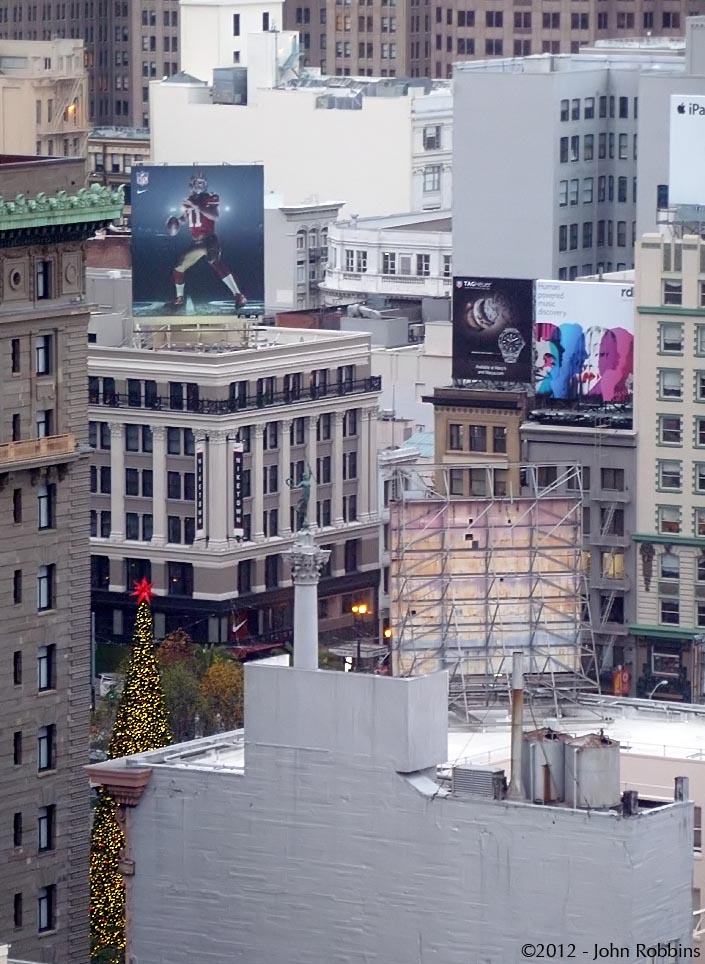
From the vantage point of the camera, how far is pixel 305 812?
113125 mm

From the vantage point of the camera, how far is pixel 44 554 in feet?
436

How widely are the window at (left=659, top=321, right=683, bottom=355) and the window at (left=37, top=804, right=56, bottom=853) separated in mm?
72285

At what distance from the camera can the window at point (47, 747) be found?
436 feet

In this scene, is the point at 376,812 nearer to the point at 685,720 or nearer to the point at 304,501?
the point at 304,501

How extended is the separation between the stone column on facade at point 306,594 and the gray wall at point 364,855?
5.54 metres

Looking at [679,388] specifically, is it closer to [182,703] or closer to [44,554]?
[182,703]

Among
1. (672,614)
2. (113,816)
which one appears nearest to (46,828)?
(113,816)

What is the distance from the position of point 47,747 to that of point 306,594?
598 inches

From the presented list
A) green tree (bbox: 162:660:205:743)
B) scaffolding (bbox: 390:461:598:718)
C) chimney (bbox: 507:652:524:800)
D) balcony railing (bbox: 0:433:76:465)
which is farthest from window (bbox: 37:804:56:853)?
green tree (bbox: 162:660:205:743)

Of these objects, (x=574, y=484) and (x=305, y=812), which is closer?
(x=305, y=812)

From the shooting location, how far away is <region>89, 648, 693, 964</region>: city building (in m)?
108

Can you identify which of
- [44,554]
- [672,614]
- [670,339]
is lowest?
[672,614]

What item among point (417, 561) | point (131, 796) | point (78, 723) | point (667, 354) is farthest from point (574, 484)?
point (131, 796)

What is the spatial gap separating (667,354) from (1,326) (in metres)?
73.5
